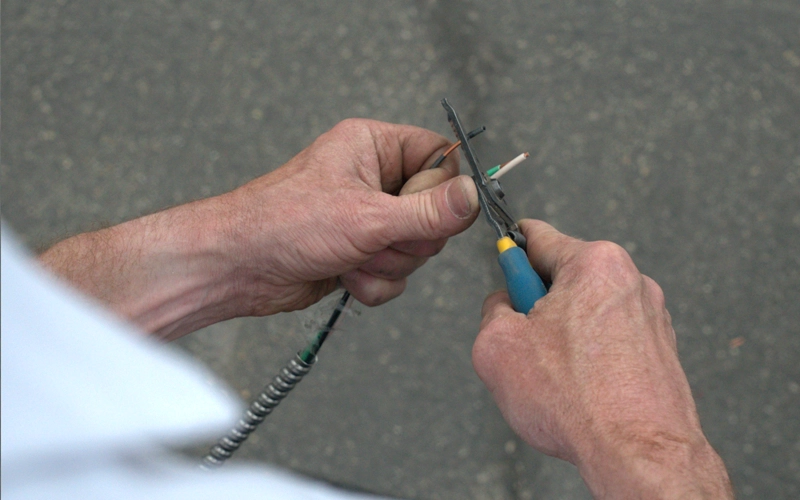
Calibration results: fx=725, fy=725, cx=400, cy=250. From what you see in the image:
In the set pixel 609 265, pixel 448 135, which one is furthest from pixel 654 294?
pixel 448 135

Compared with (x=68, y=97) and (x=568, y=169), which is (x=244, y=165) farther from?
(x=568, y=169)

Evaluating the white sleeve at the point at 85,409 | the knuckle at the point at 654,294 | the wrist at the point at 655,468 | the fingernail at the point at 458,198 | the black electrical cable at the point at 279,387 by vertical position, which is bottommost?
the black electrical cable at the point at 279,387

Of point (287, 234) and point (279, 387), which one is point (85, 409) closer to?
point (287, 234)

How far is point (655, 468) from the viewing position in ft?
2.51

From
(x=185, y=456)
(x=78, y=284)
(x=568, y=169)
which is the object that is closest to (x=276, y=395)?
(x=78, y=284)

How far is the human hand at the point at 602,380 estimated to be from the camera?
2.57 feet

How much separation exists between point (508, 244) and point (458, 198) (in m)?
0.12

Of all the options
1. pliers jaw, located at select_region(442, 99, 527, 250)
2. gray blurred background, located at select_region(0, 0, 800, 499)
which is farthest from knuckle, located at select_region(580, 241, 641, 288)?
gray blurred background, located at select_region(0, 0, 800, 499)

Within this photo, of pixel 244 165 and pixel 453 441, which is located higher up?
pixel 244 165

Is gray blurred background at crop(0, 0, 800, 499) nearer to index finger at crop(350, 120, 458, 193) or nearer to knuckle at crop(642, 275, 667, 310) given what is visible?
index finger at crop(350, 120, 458, 193)

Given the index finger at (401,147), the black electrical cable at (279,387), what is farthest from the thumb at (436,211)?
the black electrical cable at (279,387)

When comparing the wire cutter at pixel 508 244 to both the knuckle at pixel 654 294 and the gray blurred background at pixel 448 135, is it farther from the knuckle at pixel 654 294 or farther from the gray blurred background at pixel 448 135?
the gray blurred background at pixel 448 135

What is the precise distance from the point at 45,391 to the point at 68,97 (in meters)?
1.94

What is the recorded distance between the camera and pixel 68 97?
2125 mm
